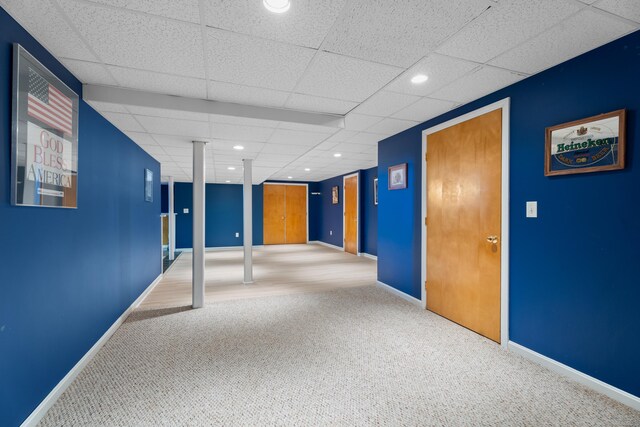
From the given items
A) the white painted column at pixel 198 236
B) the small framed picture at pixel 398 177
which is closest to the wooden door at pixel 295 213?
the small framed picture at pixel 398 177

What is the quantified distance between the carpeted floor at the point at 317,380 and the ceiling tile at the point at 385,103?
96.3 inches

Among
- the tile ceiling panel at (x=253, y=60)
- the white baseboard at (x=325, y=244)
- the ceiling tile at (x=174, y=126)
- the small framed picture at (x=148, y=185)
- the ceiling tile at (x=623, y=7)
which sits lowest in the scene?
the white baseboard at (x=325, y=244)

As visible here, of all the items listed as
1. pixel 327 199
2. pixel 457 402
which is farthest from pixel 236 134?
pixel 327 199

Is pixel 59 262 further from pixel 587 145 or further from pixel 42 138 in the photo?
pixel 587 145

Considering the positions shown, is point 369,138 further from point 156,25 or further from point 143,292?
point 143,292

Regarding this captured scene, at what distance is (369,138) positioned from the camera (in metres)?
4.62

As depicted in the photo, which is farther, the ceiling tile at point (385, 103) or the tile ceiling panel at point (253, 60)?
the ceiling tile at point (385, 103)

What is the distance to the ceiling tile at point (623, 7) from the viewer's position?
5.40ft

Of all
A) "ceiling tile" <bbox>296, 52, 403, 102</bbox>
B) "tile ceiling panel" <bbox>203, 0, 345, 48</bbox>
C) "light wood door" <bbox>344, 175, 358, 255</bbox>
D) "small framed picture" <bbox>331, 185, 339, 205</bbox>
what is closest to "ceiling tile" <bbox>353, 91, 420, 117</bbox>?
"ceiling tile" <bbox>296, 52, 403, 102</bbox>

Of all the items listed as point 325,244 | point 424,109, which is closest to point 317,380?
point 424,109

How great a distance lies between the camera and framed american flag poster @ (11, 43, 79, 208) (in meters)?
1.66

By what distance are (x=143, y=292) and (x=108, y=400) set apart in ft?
9.06

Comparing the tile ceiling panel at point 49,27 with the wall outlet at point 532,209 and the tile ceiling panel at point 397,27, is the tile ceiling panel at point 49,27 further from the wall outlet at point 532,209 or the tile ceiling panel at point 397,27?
the wall outlet at point 532,209

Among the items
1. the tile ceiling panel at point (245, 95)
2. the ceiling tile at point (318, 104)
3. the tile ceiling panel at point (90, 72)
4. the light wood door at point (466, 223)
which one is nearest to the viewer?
the tile ceiling panel at point (90, 72)
